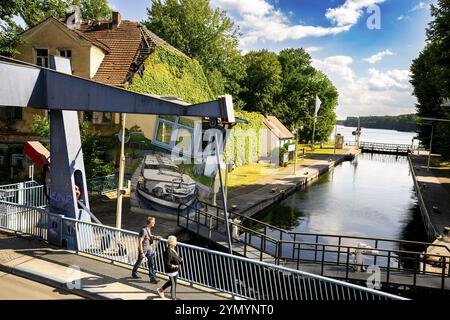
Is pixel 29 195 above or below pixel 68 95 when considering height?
below

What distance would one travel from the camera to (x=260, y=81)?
198ft

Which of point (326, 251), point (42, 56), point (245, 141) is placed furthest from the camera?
point (245, 141)

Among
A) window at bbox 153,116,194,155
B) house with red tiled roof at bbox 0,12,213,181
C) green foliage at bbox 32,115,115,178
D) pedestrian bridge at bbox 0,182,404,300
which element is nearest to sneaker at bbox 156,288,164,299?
pedestrian bridge at bbox 0,182,404,300

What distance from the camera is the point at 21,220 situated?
12602 millimetres

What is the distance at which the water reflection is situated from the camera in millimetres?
22547

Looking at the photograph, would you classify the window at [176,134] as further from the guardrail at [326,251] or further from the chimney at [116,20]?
the chimney at [116,20]

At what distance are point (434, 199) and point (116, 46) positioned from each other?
1034 inches

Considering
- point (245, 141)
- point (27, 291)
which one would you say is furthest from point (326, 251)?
point (245, 141)

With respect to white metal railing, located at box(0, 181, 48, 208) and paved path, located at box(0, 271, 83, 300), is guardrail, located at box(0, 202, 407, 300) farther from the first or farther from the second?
white metal railing, located at box(0, 181, 48, 208)

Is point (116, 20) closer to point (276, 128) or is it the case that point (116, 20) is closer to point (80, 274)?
point (80, 274)

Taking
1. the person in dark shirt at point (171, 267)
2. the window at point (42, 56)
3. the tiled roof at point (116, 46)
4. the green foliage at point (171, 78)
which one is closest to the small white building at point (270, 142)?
the green foliage at point (171, 78)

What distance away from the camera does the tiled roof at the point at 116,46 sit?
81.7 feet

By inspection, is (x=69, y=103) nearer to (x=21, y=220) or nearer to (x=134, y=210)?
(x=21, y=220)

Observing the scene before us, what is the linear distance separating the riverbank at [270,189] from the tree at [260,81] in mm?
17708
